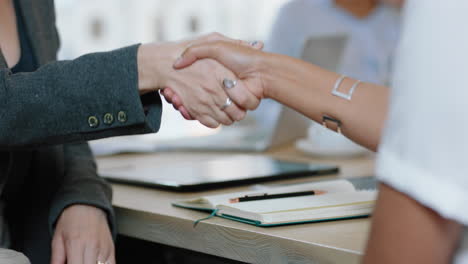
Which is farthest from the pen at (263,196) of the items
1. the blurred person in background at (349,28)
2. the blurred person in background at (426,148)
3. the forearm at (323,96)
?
the blurred person in background at (349,28)

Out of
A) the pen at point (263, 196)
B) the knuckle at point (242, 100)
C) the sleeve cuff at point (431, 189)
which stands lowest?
the pen at point (263, 196)

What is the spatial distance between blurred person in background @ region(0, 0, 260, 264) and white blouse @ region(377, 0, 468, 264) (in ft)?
1.60

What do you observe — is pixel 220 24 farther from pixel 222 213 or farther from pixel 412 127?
pixel 412 127

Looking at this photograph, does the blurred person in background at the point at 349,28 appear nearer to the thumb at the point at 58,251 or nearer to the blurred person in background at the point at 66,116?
the blurred person in background at the point at 66,116

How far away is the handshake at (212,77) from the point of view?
996 mm

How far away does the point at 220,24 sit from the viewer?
4.16 m

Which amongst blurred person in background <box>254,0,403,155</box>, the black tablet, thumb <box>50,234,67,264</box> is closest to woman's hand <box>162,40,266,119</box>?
the black tablet

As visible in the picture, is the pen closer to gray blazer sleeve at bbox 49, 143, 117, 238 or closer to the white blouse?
gray blazer sleeve at bbox 49, 143, 117, 238

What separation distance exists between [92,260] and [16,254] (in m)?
0.12

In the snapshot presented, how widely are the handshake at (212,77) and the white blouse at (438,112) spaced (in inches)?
21.9

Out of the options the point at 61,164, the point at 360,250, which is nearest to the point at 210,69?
the point at 61,164

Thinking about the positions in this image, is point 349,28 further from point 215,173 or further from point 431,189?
point 431,189

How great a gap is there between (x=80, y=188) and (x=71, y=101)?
21cm

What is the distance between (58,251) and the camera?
92 cm
